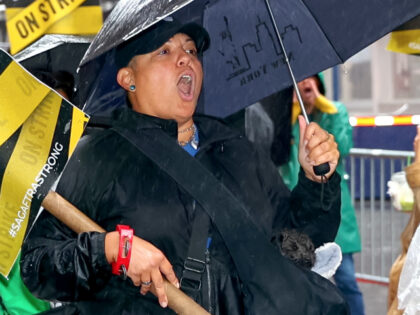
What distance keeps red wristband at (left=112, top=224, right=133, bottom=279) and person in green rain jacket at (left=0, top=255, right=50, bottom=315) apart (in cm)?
139

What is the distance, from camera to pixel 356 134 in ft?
43.1

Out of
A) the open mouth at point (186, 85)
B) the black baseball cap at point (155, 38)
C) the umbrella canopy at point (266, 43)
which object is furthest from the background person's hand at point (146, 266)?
the umbrella canopy at point (266, 43)

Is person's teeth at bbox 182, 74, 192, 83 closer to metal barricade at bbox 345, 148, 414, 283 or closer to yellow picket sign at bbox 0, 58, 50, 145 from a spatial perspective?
yellow picket sign at bbox 0, 58, 50, 145

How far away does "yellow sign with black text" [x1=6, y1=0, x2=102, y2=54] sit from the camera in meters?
4.77

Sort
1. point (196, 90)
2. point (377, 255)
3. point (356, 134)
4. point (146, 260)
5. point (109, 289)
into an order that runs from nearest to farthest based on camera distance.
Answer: point (146, 260), point (109, 289), point (196, 90), point (377, 255), point (356, 134)

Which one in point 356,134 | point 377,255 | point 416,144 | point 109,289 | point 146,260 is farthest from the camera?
point 356,134

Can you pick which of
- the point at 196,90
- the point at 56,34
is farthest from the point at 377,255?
the point at 196,90

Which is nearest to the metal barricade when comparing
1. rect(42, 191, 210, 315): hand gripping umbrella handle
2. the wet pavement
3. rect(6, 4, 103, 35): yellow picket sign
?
the wet pavement

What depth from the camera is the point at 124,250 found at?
3.06m

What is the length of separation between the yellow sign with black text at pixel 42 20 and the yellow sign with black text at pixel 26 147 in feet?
5.78

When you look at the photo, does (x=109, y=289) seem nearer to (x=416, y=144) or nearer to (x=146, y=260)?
(x=146, y=260)

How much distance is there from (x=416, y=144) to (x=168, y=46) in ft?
5.29

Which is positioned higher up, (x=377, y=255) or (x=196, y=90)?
(x=196, y=90)

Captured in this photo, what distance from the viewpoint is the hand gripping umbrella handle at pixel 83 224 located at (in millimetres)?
3107
